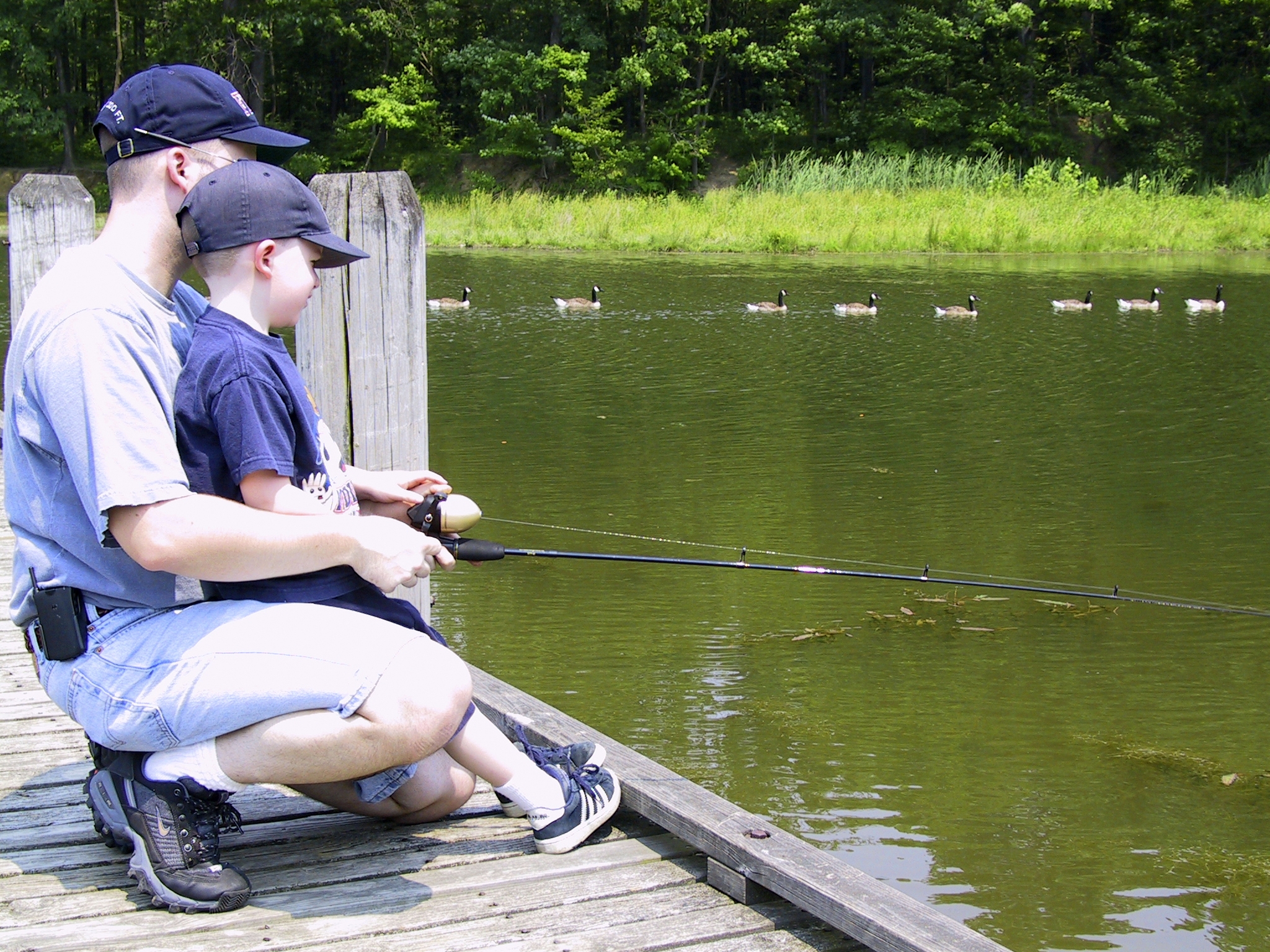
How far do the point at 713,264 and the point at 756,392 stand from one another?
36.4 feet

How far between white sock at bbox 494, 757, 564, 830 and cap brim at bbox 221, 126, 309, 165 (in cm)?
132

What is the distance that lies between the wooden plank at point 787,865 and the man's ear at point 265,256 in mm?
1312

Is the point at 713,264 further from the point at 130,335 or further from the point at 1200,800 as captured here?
the point at 130,335

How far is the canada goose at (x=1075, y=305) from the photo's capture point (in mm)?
15719

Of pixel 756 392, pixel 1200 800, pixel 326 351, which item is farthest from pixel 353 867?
pixel 756 392

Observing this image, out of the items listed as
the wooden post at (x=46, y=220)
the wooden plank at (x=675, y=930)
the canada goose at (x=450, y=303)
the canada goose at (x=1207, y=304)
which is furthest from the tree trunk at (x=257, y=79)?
the wooden plank at (x=675, y=930)

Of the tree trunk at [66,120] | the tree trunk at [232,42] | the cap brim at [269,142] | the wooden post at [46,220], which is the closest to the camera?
the cap brim at [269,142]

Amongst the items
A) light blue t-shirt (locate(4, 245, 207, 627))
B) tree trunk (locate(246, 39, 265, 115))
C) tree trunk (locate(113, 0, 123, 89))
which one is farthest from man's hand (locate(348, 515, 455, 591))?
tree trunk (locate(246, 39, 265, 115))

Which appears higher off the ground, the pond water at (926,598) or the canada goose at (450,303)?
the canada goose at (450,303)

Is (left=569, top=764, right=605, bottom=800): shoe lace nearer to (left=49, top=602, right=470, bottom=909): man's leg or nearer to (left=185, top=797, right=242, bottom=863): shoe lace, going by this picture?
(left=49, top=602, right=470, bottom=909): man's leg

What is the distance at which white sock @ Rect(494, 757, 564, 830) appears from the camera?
2.63 metres

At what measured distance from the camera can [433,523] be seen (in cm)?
277

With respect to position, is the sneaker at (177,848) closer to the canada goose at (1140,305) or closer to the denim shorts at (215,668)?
the denim shorts at (215,668)

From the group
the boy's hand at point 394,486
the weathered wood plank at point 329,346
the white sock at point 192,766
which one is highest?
the weathered wood plank at point 329,346
